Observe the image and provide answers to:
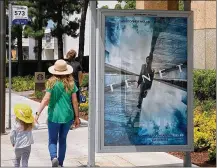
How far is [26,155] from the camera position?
6.02 m

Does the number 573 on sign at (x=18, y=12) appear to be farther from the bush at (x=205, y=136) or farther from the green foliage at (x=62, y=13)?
the green foliage at (x=62, y=13)

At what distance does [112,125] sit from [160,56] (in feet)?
3.73

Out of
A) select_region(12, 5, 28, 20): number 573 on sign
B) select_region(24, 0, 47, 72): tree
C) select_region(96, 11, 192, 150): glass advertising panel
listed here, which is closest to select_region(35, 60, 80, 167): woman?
select_region(96, 11, 192, 150): glass advertising panel

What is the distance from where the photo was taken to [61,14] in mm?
31016

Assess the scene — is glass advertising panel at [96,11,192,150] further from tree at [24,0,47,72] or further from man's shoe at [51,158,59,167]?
tree at [24,0,47,72]

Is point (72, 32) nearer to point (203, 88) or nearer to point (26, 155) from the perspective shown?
point (203, 88)

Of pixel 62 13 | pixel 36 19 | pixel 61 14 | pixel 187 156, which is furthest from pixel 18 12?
pixel 62 13

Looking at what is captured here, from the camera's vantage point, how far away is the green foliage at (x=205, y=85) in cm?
1346

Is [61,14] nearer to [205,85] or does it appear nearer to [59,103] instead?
[205,85]

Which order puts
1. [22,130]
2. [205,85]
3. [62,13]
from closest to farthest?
[22,130]
[205,85]
[62,13]

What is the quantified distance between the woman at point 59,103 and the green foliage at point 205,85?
24.0 ft

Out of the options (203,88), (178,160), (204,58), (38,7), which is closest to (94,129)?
(178,160)

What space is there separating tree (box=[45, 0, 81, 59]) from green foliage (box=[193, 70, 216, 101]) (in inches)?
689

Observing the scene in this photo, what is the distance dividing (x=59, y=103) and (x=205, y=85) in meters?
7.64
